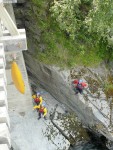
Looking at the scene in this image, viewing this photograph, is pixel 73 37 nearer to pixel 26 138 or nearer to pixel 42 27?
pixel 42 27

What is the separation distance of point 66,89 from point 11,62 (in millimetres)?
3534

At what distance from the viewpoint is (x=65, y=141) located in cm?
1534

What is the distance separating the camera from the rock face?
610 inches

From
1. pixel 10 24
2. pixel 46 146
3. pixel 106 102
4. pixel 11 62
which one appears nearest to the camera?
pixel 10 24

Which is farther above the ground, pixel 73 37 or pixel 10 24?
pixel 10 24

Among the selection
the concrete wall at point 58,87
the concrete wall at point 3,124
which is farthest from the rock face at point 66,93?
the concrete wall at point 3,124

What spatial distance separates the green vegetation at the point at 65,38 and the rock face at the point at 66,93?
1.67 feet

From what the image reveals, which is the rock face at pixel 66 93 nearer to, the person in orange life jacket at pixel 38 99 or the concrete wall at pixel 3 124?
the person in orange life jacket at pixel 38 99

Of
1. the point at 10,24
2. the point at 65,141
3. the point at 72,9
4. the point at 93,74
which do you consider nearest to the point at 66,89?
the point at 93,74

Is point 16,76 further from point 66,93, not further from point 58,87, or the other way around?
point 66,93

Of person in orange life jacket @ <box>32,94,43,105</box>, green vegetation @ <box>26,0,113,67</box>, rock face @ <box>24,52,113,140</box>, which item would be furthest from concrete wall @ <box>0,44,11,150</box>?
green vegetation @ <box>26,0,113,67</box>

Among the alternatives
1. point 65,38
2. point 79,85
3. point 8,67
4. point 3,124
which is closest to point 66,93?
point 79,85

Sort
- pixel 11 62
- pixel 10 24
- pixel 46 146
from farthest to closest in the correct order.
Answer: pixel 46 146 → pixel 11 62 → pixel 10 24

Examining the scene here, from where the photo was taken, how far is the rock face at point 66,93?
15.5 meters
